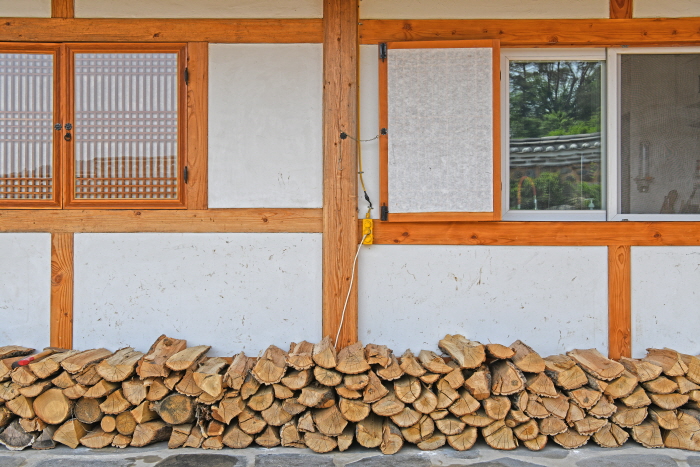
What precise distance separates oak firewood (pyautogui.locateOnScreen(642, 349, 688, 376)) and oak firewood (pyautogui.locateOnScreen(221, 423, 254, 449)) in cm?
313

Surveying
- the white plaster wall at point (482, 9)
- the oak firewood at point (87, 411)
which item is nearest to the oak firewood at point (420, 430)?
the oak firewood at point (87, 411)

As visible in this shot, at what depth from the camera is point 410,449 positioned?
360cm

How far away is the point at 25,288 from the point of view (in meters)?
4.16

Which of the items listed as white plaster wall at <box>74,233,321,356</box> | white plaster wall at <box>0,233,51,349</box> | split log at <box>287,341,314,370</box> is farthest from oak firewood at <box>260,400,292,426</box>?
white plaster wall at <box>0,233,51,349</box>

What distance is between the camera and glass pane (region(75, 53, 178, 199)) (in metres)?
4.20

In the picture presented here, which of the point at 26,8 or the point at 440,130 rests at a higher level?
the point at 26,8

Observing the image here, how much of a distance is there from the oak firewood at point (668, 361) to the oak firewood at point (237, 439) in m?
3.13

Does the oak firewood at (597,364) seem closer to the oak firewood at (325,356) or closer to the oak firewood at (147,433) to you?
the oak firewood at (325,356)

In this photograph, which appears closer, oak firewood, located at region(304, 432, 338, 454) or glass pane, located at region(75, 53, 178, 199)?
oak firewood, located at region(304, 432, 338, 454)

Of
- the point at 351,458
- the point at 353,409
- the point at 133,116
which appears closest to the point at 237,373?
the point at 353,409

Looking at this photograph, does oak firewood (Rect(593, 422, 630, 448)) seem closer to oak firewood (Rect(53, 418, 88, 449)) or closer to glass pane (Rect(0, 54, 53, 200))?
oak firewood (Rect(53, 418, 88, 449))

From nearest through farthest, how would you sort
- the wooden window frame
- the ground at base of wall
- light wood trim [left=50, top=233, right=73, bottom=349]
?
the ground at base of wall, the wooden window frame, light wood trim [left=50, top=233, right=73, bottom=349]

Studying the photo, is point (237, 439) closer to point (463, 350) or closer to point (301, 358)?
point (301, 358)

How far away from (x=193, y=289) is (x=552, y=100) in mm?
3459
